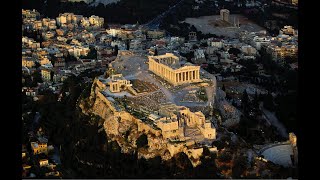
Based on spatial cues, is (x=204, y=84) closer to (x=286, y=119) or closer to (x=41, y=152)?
(x=286, y=119)

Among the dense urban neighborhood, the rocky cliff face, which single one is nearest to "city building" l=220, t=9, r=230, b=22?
the dense urban neighborhood

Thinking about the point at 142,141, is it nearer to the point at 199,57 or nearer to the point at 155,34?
the point at 199,57

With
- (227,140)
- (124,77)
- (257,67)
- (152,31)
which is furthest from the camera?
(152,31)

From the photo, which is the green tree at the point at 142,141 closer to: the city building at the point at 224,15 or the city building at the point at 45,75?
the city building at the point at 45,75

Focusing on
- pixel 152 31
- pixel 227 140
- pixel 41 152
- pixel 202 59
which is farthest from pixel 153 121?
pixel 152 31

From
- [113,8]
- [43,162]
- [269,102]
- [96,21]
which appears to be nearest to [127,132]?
[43,162]
